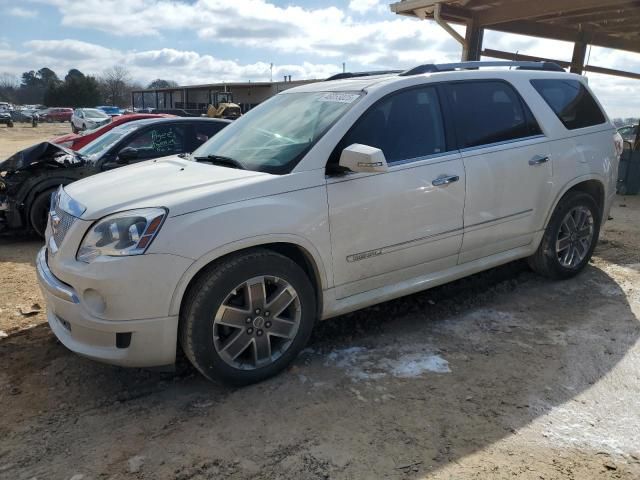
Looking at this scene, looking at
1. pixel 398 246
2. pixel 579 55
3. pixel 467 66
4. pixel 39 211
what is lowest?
pixel 39 211

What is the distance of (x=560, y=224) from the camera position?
4727mm

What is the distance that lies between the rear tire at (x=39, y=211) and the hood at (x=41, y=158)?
15.2 inches

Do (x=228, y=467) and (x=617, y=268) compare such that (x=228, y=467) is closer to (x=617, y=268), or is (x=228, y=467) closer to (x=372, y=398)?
(x=372, y=398)

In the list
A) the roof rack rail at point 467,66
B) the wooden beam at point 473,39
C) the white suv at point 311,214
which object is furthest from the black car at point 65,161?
the wooden beam at point 473,39

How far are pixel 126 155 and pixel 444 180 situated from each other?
5.03 m

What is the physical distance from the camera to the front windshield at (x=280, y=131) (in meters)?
3.44

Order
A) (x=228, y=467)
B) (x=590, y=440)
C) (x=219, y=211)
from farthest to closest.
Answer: (x=219, y=211), (x=590, y=440), (x=228, y=467)

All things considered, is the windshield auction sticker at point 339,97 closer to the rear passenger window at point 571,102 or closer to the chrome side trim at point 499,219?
the chrome side trim at point 499,219

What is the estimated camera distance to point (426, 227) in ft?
12.2

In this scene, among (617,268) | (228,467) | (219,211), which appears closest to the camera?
(228,467)

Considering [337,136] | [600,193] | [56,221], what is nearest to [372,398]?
[337,136]

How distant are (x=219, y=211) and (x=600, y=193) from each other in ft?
12.7

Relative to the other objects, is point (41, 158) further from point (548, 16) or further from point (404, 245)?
point (548, 16)

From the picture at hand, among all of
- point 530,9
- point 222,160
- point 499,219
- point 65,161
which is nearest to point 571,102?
point 499,219
